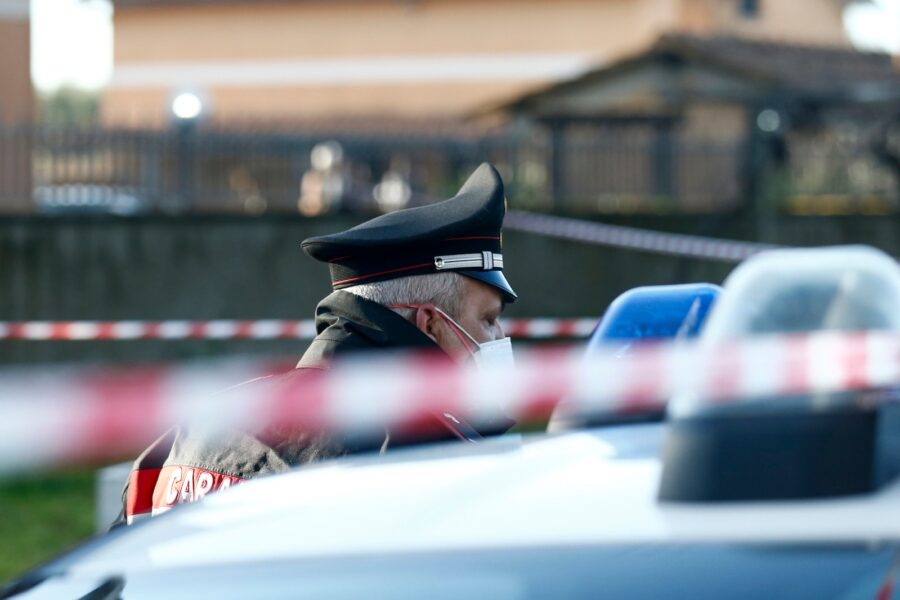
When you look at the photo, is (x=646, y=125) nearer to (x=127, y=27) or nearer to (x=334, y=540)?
(x=334, y=540)

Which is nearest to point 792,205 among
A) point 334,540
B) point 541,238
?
point 541,238

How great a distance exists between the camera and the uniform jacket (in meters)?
2.66

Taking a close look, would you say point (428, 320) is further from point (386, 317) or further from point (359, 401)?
point (359, 401)

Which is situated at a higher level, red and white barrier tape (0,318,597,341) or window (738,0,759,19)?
window (738,0,759,19)

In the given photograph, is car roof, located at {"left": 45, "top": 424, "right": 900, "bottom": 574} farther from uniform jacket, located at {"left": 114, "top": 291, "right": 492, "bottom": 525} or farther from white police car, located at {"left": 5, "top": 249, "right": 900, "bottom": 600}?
uniform jacket, located at {"left": 114, "top": 291, "right": 492, "bottom": 525}

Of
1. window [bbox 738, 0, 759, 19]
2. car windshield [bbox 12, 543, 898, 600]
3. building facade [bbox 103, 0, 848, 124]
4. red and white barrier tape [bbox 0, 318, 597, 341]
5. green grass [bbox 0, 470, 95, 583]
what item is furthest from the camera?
window [bbox 738, 0, 759, 19]

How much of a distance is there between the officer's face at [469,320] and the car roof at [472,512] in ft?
2.90

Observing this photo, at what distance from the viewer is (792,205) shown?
12781 mm

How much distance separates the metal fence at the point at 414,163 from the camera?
12.3 m

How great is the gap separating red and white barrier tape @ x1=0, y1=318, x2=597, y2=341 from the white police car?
770 centimetres

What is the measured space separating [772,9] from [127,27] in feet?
54.6

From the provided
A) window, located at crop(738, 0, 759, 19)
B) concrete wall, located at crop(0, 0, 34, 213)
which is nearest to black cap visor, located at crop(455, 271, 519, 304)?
concrete wall, located at crop(0, 0, 34, 213)

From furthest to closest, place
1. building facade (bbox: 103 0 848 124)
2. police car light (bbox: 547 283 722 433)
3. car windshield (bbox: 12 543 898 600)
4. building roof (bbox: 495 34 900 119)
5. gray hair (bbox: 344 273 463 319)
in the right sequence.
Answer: building facade (bbox: 103 0 848 124) → building roof (bbox: 495 34 900 119) → gray hair (bbox: 344 273 463 319) → police car light (bbox: 547 283 722 433) → car windshield (bbox: 12 543 898 600)

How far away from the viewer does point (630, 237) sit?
12.4 m
